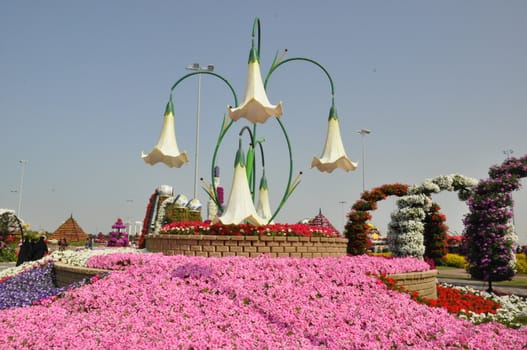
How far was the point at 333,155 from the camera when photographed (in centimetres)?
1109

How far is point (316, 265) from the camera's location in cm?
947

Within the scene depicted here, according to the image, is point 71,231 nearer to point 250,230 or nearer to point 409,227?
point 409,227

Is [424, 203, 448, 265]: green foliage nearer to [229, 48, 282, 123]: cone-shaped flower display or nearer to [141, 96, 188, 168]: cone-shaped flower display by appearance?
[141, 96, 188, 168]: cone-shaped flower display

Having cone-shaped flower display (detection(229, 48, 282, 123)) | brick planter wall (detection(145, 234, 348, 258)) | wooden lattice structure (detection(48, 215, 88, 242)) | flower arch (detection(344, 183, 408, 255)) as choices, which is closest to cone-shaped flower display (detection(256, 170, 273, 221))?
brick planter wall (detection(145, 234, 348, 258))

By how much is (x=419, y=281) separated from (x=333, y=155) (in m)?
4.15

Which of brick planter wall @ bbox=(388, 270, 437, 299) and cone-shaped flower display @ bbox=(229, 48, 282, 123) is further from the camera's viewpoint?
brick planter wall @ bbox=(388, 270, 437, 299)

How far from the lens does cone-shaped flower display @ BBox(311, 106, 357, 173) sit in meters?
11.0

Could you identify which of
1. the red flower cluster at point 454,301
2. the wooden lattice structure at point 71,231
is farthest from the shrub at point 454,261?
the wooden lattice structure at point 71,231

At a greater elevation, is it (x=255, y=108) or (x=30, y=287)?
(x=255, y=108)

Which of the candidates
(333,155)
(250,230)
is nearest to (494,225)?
(333,155)

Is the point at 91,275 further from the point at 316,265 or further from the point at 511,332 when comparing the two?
the point at 511,332

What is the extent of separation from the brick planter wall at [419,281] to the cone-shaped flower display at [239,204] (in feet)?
13.5

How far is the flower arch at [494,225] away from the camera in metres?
16.8

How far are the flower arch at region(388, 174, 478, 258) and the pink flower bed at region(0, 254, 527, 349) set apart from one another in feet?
32.9
